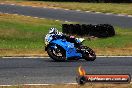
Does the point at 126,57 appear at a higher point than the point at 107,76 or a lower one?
lower

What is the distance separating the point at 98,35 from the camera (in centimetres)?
2603

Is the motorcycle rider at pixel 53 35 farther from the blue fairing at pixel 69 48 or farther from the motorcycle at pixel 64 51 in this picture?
the blue fairing at pixel 69 48

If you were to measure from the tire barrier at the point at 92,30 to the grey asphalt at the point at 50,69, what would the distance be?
7491 millimetres

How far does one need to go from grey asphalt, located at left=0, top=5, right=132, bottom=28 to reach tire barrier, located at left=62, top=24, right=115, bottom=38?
6678mm

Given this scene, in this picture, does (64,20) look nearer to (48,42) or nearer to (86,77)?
(48,42)

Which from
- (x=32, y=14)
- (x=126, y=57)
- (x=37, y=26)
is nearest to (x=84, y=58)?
(x=126, y=57)

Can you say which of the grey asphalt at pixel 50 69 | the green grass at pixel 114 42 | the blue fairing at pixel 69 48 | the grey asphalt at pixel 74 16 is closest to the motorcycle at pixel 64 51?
the blue fairing at pixel 69 48

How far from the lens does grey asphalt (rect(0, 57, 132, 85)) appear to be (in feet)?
45.0

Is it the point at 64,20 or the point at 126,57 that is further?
the point at 64,20

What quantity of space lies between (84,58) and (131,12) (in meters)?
23.3

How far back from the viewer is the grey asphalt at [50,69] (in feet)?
45.0

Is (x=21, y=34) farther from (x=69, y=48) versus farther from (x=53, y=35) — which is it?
(x=69, y=48)

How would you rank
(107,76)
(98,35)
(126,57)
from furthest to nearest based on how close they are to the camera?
(98,35) < (126,57) < (107,76)

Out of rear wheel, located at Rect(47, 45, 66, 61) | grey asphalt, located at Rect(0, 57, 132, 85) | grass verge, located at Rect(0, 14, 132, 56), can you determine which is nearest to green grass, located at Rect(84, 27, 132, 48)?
grass verge, located at Rect(0, 14, 132, 56)
